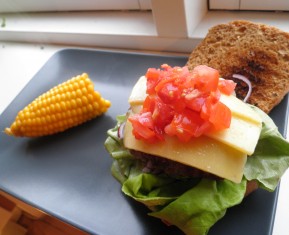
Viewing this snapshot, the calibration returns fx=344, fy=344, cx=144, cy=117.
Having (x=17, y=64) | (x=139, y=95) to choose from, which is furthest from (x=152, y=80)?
(x=17, y=64)

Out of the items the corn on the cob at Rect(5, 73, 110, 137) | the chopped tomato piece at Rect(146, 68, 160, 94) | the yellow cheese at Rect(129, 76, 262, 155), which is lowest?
the corn on the cob at Rect(5, 73, 110, 137)

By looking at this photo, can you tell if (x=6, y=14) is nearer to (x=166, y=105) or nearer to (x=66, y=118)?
(x=66, y=118)

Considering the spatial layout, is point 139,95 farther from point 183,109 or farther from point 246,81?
point 246,81

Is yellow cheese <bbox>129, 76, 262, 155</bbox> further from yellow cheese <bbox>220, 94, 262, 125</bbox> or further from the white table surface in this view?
the white table surface

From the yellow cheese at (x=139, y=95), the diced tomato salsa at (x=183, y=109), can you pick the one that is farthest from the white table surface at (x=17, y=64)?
the diced tomato salsa at (x=183, y=109)

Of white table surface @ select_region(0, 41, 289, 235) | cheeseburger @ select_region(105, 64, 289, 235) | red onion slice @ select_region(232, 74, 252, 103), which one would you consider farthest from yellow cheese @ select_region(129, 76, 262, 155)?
white table surface @ select_region(0, 41, 289, 235)

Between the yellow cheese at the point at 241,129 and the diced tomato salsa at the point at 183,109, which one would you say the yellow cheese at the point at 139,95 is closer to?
the diced tomato salsa at the point at 183,109

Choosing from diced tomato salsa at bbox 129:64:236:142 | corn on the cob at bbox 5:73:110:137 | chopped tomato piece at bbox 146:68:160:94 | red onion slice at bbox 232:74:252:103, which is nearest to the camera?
diced tomato salsa at bbox 129:64:236:142
